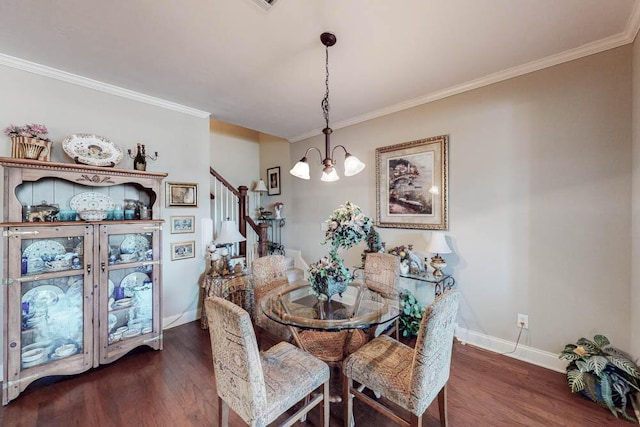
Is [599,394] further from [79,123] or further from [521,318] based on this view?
[79,123]

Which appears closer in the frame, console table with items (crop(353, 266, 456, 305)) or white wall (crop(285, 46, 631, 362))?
white wall (crop(285, 46, 631, 362))

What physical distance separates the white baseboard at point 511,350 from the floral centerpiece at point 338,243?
66.4 inches

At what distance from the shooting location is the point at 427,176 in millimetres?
2930

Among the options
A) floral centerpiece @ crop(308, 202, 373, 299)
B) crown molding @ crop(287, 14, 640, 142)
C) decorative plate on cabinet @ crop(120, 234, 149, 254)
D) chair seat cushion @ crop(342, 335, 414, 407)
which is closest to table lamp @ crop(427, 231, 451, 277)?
floral centerpiece @ crop(308, 202, 373, 299)

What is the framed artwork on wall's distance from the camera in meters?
2.83

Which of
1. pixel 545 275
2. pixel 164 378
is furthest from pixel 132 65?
pixel 545 275

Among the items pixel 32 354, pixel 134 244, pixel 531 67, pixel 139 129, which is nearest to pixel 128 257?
pixel 134 244

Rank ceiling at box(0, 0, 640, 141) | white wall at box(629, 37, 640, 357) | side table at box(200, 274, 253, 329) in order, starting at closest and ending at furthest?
1. ceiling at box(0, 0, 640, 141)
2. white wall at box(629, 37, 640, 357)
3. side table at box(200, 274, 253, 329)

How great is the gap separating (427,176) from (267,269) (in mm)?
2065

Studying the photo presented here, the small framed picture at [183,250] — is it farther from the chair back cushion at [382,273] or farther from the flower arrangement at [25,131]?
the chair back cushion at [382,273]

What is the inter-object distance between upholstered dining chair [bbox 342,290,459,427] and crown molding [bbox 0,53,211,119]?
331 centimetres

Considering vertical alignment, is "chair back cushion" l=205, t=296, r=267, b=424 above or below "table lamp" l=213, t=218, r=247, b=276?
below

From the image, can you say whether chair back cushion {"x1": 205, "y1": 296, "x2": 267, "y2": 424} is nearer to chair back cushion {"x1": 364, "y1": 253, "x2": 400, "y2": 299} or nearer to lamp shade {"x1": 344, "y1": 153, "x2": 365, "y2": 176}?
→ lamp shade {"x1": 344, "y1": 153, "x2": 365, "y2": 176}

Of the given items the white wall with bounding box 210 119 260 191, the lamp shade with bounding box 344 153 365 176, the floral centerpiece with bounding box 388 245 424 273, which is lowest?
the floral centerpiece with bounding box 388 245 424 273
